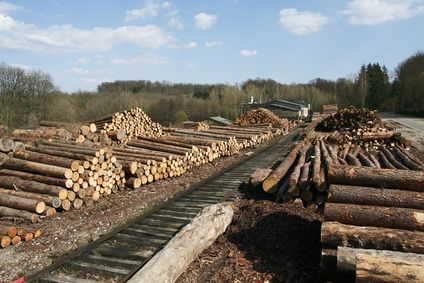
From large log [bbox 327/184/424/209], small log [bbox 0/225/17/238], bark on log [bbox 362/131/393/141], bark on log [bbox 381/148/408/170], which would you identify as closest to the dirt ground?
small log [bbox 0/225/17/238]

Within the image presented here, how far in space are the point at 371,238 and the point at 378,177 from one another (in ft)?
5.06

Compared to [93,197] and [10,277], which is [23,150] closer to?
[93,197]

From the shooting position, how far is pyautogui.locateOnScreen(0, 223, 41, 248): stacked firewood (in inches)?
293

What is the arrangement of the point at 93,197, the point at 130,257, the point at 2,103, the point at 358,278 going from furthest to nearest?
the point at 2,103 < the point at 93,197 < the point at 130,257 < the point at 358,278

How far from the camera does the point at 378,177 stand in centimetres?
693

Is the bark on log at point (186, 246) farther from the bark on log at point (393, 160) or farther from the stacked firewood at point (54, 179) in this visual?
the bark on log at point (393, 160)

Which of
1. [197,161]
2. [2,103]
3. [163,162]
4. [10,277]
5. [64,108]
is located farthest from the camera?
[64,108]

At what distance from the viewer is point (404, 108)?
79.2m

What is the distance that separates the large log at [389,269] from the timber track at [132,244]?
10.9ft

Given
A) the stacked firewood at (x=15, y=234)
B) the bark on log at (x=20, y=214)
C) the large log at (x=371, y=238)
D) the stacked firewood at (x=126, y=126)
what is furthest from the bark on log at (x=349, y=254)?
the stacked firewood at (x=126, y=126)

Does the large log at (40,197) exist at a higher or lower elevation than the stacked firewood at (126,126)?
lower

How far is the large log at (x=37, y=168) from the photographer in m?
9.74

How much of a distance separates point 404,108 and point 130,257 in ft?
272

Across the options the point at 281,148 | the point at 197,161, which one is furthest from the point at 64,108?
the point at 197,161
